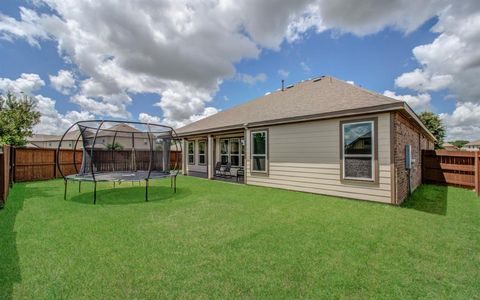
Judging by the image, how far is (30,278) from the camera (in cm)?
229

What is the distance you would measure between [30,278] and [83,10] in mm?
9343

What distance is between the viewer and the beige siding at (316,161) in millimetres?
5575

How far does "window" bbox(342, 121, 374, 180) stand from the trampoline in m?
5.57

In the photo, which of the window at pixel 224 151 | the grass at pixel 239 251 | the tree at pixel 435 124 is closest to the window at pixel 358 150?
the grass at pixel 239 251

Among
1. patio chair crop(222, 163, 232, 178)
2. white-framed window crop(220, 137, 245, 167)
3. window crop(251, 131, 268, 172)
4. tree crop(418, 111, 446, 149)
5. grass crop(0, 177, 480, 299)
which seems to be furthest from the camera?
tree crop(418, 111, 446, 149)

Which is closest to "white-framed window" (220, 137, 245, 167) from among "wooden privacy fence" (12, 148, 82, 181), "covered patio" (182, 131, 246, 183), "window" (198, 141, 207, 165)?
"covered patio" (182, 131, 246, 183)

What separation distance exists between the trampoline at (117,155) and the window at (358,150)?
5.57 meters

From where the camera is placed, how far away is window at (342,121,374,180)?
579 cm

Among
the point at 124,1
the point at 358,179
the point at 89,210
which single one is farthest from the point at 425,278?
the point at 124,1

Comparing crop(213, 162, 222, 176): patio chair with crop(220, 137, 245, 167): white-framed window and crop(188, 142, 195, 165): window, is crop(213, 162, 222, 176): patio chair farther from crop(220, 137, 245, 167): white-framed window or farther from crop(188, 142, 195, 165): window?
crop(188, 142, 195, 165): window

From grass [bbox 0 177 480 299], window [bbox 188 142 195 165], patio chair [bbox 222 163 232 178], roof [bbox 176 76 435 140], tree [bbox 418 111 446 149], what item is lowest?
grass [bbox 0 177 480 299]

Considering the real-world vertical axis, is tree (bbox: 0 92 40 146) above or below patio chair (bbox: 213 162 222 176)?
above

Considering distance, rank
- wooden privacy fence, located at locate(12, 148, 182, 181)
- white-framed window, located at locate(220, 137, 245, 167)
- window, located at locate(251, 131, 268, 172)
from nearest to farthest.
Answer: window, located at locate(251, 131, 268, 172) → wooden privacy fence, located at locate(12, 148, 182, 181) → white-framed window, located at locate(220, 137, 245, 167)

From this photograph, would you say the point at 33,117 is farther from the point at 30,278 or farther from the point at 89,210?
the point at 30,278
